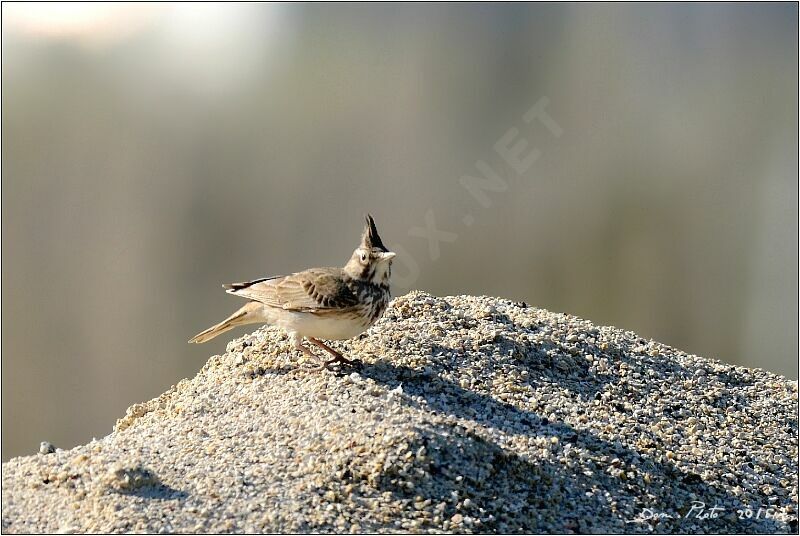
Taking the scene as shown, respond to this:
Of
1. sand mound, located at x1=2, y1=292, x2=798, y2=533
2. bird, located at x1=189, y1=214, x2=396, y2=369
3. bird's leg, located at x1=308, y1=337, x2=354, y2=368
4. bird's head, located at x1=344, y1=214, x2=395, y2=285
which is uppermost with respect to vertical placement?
bird's head, located at x1=344, y1=214, x2=395, y2=285

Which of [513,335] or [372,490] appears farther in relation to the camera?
[513,335]

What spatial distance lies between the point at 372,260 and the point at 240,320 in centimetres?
67

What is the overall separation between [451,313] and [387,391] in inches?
40.2

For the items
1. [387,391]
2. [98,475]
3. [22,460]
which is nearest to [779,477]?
[387,391]

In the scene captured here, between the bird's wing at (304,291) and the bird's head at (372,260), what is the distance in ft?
0.29

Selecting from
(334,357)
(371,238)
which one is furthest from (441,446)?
(371,238)

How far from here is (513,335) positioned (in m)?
4.25

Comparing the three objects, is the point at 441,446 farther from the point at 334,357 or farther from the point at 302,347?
the point at 302,347

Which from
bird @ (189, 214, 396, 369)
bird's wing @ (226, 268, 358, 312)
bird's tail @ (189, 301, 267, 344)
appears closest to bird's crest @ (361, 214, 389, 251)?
bird @ (189, 214, 396, 369)

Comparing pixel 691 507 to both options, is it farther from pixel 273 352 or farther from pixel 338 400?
pixel 273 352

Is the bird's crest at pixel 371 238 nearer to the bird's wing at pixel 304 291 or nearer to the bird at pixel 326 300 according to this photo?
the bird at pixel 326 300

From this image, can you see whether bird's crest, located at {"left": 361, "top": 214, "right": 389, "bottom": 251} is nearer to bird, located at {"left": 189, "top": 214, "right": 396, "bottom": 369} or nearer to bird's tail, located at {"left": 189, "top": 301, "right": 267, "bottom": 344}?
bird, located at {"left": 189, "top": 214, "right": 396, "bottom": 369}

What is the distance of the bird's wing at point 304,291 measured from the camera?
384cm

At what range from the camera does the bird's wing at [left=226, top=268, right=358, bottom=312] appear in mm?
3844
